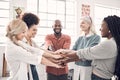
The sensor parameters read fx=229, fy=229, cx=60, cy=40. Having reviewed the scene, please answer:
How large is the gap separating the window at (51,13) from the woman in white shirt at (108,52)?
13.0 ft

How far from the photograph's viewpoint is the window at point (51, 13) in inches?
252

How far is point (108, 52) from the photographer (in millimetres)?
2264

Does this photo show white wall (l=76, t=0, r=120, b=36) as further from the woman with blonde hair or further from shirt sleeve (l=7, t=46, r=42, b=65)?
shirt sleeve (l=7, t=46, r=42, b=65)

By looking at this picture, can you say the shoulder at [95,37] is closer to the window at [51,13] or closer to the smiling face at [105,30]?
the smiling face at [105,30]

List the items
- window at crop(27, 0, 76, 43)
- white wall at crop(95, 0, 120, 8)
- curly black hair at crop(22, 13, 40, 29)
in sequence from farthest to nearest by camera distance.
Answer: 1. white wall at crop(95, 0, 120, 8)
2. window at crop(27, 0, 76, 43)
3. curly black hair at crop(22, 13, 40, 29)

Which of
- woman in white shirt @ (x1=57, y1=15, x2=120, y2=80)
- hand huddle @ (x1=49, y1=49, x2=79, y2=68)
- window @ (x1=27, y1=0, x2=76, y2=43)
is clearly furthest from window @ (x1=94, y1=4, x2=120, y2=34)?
woman in white shirt @ (x1=57, y1=15, x2=120, y2=80)

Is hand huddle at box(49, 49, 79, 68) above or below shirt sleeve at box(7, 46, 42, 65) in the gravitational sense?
below

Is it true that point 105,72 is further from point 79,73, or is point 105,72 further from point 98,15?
point 98,15

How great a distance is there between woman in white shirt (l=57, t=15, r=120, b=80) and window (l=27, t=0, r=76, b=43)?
396 centimetres

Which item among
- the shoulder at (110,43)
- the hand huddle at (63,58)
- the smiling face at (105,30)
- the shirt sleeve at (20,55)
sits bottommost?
the hand huddle at (63,58)

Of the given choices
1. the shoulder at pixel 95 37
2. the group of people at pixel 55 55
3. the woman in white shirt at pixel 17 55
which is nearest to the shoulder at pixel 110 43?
the group of people at pixel 55 55

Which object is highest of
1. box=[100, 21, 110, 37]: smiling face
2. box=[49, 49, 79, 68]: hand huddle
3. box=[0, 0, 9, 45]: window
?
box=[0, 0, 9, 45]: window

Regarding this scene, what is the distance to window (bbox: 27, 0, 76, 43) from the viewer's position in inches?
252

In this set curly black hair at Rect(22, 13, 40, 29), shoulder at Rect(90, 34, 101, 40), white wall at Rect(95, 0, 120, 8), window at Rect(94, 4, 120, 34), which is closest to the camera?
curly black hair at Rect(22, 13, 40, 29)
